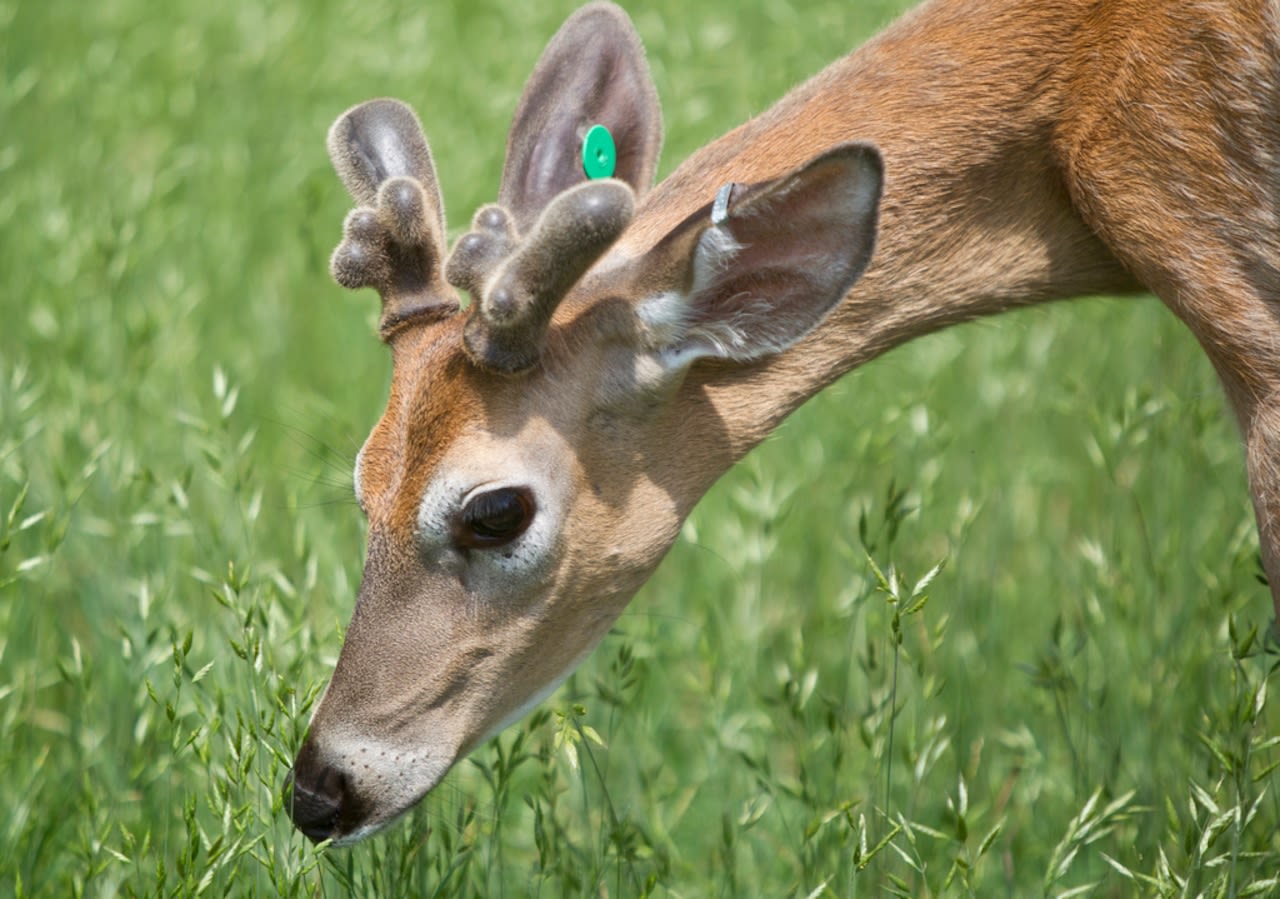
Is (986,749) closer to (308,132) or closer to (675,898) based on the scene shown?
(675,898)

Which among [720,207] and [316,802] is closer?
[720,207]

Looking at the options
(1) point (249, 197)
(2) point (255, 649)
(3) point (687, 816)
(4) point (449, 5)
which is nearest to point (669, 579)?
(3) point (687, 816)

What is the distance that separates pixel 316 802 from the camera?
12.9 feet

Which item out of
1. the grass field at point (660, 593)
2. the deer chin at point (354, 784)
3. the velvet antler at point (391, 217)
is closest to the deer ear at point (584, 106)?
the velvet antler at point (391, 217)

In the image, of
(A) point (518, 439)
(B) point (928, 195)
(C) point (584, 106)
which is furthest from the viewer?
(C) point (584, 106)

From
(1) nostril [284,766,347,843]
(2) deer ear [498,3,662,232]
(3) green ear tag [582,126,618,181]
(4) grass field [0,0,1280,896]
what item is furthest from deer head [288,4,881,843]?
(2) deer ear [498,3,662,232]

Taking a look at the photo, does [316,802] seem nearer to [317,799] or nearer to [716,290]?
[317,799]

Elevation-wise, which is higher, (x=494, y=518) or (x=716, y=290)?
(x=716, y=290)

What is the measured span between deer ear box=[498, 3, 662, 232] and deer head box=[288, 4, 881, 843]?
564mm

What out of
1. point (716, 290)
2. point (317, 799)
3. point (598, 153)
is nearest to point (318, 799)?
point (317, 799)

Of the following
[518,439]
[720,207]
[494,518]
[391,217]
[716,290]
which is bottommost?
[494,518]

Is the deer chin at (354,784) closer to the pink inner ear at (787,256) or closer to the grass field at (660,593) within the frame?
the grass field at (660,593)

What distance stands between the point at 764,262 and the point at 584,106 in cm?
112

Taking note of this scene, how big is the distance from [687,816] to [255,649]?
1916mm
